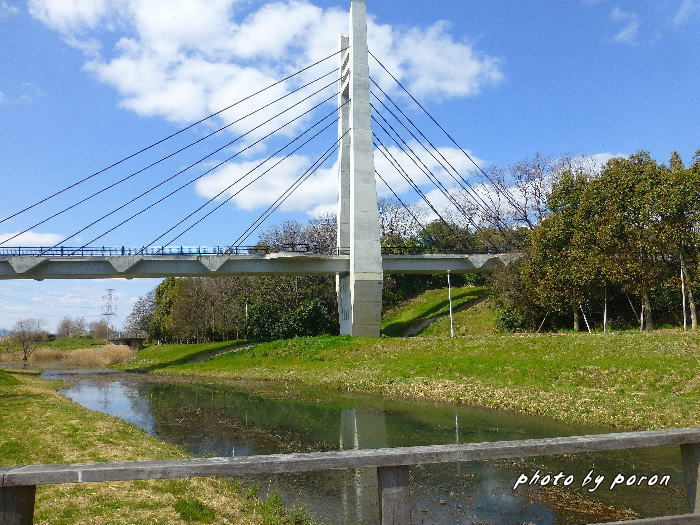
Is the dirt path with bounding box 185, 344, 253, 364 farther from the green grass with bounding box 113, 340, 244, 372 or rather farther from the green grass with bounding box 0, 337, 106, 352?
the green grass with bounding box 0, 337, 106, 352

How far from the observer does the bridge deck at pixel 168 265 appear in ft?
139

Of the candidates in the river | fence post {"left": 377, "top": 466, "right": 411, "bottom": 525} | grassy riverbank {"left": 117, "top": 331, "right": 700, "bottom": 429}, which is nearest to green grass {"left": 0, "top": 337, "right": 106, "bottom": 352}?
grassy riverbank {"left": 117, "top": 331, "right": 700, "bottom": 429}

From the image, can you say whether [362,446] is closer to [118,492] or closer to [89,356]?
[118,492]

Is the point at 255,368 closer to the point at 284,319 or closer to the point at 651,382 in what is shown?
the point at 284,319

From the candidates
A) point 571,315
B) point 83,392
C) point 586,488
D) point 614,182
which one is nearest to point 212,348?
point 83,392

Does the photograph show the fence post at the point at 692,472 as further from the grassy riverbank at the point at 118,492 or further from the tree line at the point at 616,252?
the tree line at the point at 616,252

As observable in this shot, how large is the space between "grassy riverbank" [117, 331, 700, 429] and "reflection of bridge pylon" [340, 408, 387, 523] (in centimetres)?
476

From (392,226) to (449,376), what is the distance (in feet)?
170

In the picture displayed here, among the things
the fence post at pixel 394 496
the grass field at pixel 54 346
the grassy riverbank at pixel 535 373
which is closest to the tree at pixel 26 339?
the grass field at pixel 54 346

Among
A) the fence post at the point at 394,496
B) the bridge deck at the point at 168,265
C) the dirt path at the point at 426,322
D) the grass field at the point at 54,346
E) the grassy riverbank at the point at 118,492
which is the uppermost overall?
the bridge deck at the point at 168,265

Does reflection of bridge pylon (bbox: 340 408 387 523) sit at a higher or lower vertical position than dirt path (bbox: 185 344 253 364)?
lower

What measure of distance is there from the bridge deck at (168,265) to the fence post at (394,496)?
40034 millimetres

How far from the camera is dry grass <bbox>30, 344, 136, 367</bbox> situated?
61312mm

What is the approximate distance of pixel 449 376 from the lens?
25.3 metres
